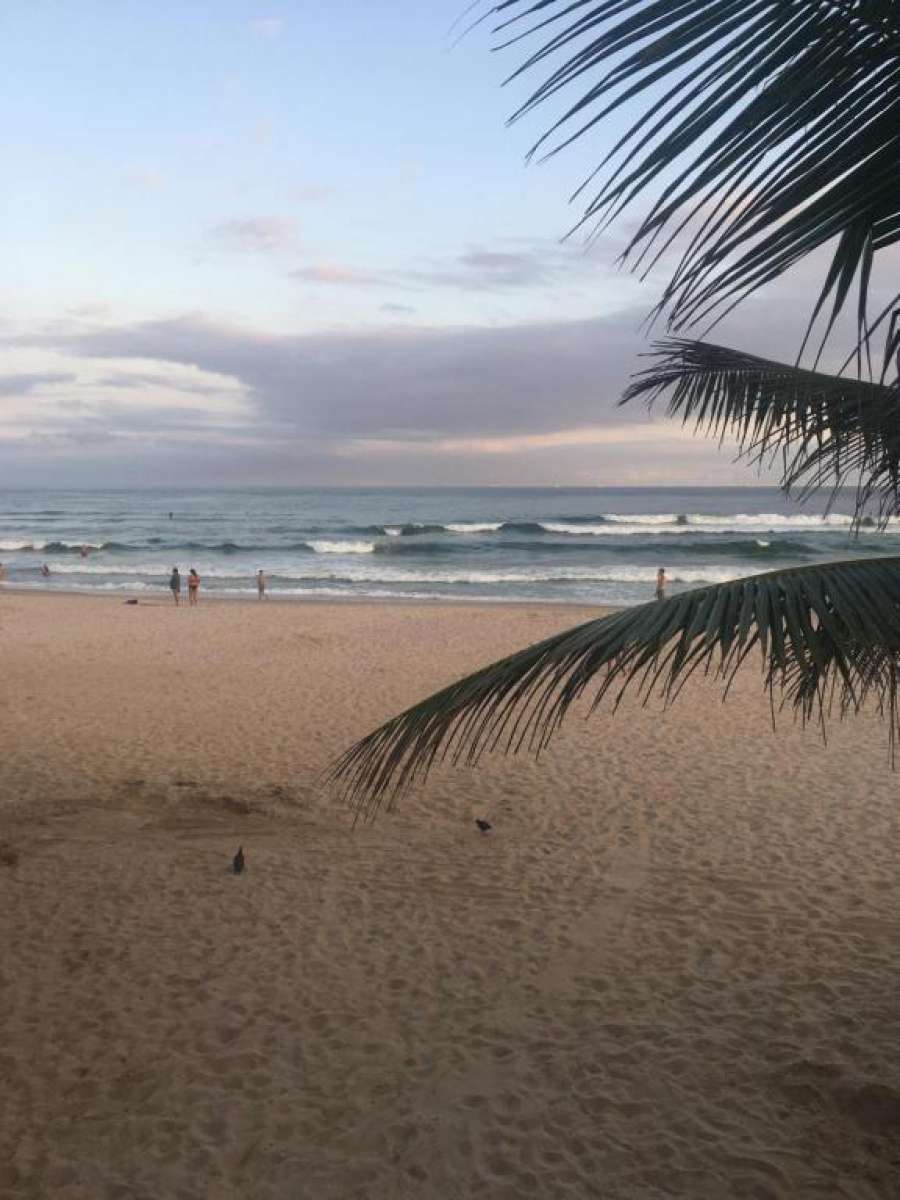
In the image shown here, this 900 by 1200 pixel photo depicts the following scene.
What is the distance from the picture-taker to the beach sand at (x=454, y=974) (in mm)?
3604

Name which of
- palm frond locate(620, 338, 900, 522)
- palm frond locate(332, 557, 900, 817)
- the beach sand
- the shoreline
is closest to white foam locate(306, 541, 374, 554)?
the shoreline

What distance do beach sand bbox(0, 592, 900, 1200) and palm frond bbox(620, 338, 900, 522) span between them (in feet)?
8.36

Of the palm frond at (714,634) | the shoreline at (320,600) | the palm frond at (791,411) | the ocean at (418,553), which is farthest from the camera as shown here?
the ocean at (418,553)

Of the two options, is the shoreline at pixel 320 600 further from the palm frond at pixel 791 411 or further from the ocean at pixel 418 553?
the palm frond at pixel 791 411

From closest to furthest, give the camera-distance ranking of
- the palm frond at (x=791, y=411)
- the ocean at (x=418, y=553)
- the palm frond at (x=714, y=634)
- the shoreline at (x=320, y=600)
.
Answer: the palm frond at (x=714, y=634)
the palm frond at (x=791, y=411)
the shoreline at (x=320, y=600)
the ocean at (x=418, y=553)

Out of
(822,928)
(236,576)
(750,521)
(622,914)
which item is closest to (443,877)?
(622,914)

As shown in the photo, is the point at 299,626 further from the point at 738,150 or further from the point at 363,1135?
the point at 738,150

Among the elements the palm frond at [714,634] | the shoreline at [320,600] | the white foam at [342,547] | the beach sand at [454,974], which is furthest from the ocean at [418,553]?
the palm frond at [714,634]

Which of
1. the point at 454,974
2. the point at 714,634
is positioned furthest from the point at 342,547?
the point at 714,634

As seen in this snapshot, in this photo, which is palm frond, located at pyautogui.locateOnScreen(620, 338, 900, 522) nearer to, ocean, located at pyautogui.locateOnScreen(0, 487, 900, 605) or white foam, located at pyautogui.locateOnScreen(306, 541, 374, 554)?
ocean, located at pyautogui.locateOnScreen(0, 487, 900, 605)

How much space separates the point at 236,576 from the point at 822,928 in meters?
29.6

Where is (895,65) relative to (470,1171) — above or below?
above

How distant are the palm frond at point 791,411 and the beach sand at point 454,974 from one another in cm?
255

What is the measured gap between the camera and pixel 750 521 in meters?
59.3
